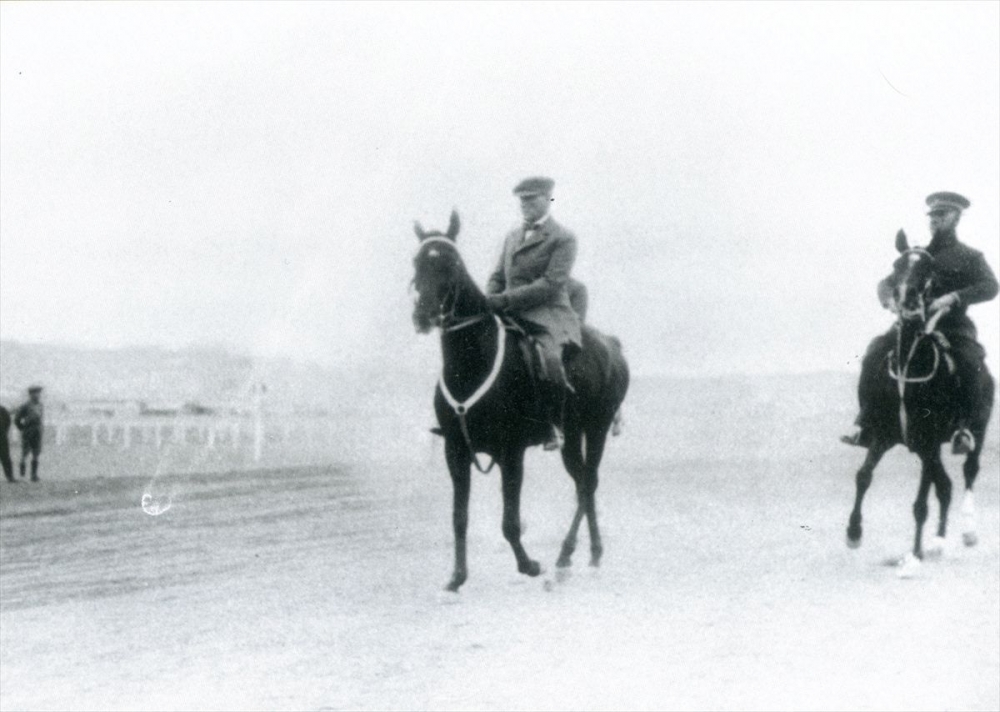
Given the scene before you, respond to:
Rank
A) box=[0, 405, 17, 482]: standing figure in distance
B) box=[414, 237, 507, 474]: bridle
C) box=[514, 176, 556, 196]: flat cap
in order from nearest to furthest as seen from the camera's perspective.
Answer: box=[414, 237, 507, 474]: bridle, box=[514, 176, 556, 196]: flat cap, box=[0, 405, 17, 482]: standing figure in distance

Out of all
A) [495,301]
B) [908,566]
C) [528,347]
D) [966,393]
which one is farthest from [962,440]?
[495,301]

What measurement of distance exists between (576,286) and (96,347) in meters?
1.41

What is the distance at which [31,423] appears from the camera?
12.9 feet

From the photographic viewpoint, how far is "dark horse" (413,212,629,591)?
9.00ft

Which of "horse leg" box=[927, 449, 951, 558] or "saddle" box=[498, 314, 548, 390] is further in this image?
"horse leg" box=[927, 449, 951, 558]

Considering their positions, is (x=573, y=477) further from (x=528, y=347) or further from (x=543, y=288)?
(x=543, y=288)

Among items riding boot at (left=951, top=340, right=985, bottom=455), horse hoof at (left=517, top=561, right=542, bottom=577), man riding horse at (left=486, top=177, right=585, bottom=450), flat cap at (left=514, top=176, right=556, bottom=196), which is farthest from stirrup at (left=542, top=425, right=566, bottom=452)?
riding boot at (left=951, top=340, right=985, bottom=455)

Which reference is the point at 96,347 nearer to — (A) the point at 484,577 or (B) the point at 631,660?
(A) the point at 484,577

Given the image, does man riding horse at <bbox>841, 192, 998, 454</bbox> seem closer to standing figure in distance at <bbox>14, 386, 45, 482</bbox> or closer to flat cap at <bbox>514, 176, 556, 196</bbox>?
flat cap at <bbox>514, 176, 556, 196</bbox>

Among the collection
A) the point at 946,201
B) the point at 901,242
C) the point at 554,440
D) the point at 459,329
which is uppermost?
the point at 946,201

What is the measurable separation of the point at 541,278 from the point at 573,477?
50cm

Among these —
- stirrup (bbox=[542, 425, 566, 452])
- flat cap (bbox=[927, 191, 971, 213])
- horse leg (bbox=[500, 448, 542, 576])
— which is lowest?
horse leg (bbox=[500, 448, 542, 576])

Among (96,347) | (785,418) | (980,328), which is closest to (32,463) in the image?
(96,347)

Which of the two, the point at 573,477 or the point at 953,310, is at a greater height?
the point at 953,310
